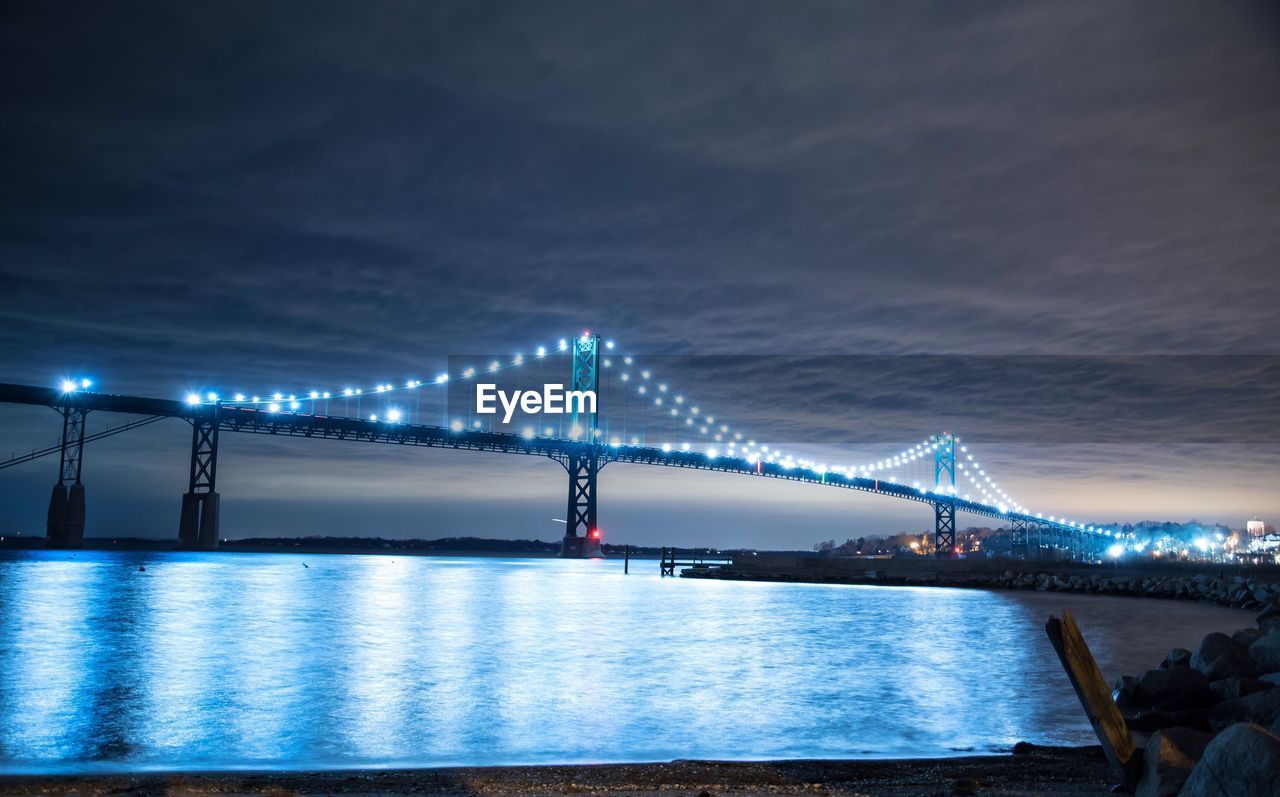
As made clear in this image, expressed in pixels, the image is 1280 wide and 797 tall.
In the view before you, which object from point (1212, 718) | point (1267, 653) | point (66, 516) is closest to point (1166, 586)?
point (1267, 653)

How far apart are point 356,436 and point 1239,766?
6221 centimetres

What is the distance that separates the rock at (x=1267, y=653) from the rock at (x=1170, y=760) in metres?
5.60

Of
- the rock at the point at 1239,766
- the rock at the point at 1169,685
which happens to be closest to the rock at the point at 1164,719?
the rock at the point at 1169,685

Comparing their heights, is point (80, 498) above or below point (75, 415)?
below

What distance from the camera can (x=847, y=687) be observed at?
12.8 meters

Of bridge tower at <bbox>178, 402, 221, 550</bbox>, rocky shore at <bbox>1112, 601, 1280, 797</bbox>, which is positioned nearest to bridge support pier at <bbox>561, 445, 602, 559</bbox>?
bridge tower at <bbox>178, 402, 221, 550</bbox>

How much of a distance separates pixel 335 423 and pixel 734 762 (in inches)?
2302

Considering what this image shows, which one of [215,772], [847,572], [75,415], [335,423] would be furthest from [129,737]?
[75,415]

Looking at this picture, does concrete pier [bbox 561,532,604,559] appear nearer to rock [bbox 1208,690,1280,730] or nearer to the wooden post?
rock [bbox 1208,690,1280,730]

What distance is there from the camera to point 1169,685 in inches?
355

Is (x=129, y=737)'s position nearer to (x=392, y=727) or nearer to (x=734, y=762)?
(x=392, y=727)

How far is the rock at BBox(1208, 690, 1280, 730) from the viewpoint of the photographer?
24.4 feet

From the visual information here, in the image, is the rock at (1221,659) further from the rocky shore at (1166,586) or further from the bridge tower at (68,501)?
the bridge tower at (68,501)

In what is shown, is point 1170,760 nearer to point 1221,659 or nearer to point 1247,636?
point 1221,659
